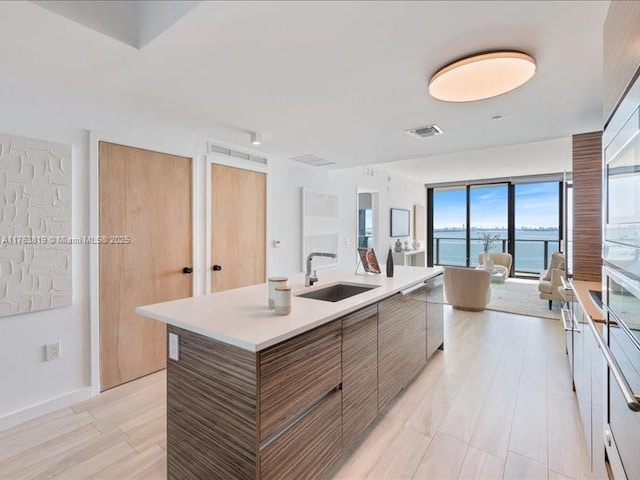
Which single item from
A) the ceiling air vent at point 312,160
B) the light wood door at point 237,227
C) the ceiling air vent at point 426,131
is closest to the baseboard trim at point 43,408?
the light wood door at point 237,227

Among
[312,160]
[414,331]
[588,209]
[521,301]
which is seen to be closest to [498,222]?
[521,301]

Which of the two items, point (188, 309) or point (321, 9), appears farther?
point (188, 309)

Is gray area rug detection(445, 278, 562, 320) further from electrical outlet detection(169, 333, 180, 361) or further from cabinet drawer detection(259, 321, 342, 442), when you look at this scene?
electrical outlet detection(169, 333, 180, 361)

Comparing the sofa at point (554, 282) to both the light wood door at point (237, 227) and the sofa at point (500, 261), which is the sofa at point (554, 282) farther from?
the light wood door at point (237, 227)

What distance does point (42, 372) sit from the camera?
2.26 m

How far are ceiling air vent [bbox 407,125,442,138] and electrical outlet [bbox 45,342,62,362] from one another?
3468 millimetres

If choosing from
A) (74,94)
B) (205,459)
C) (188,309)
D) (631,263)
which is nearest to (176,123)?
A: (74,94)

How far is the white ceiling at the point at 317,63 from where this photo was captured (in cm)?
140

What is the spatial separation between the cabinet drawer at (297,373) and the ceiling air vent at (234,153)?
8.26 ft

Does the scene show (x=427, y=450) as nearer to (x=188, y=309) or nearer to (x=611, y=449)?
(x=611, y=449)

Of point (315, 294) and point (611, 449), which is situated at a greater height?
point (315, 294)

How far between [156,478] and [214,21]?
2307 mm

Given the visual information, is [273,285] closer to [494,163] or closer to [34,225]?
Answer: [34,225]

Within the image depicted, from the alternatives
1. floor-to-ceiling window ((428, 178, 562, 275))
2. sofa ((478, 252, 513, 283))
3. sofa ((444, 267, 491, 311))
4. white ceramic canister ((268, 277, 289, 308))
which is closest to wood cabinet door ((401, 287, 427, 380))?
white ceramic canister ((268, 277, 289, 308))
